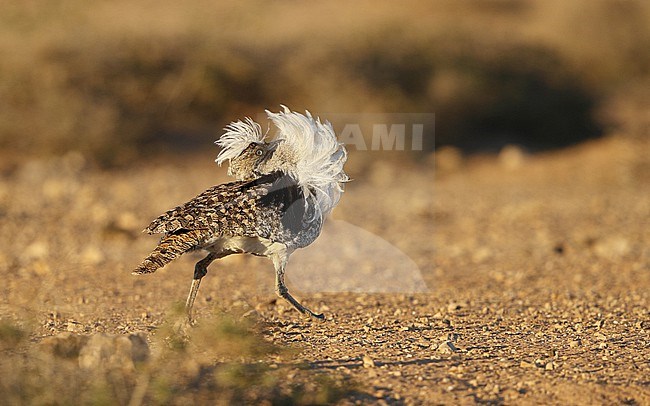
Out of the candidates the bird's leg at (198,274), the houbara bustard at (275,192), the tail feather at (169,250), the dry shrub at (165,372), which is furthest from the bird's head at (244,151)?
the dry shrub at (165,372)

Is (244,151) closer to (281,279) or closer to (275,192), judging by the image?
(275,192)

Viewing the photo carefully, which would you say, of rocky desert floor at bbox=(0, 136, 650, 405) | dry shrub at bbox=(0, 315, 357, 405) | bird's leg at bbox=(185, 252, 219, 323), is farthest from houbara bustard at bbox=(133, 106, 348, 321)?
dry shrub at bbox=(0, 315, 357, 405)

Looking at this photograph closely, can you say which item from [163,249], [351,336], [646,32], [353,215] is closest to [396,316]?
[351,336]

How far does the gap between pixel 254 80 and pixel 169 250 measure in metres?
11.8

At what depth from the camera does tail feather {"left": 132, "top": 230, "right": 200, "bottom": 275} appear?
18.1ft

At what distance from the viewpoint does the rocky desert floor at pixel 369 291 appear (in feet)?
15.5

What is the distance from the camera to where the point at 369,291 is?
7.86 meters

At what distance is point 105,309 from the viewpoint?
22.5 feet

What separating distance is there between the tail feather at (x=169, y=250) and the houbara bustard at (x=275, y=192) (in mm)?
148

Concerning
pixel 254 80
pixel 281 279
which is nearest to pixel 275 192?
pixel 281 279

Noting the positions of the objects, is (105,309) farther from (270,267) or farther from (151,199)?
(151,199)

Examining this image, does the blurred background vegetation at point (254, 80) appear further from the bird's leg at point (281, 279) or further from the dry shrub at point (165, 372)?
the dry shrub at point (165, 372)

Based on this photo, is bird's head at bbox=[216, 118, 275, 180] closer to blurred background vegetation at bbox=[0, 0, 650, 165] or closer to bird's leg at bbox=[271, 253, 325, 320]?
bird's leg at bbox=[271, 253, 325, 320]

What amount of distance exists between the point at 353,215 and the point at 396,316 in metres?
5.35
